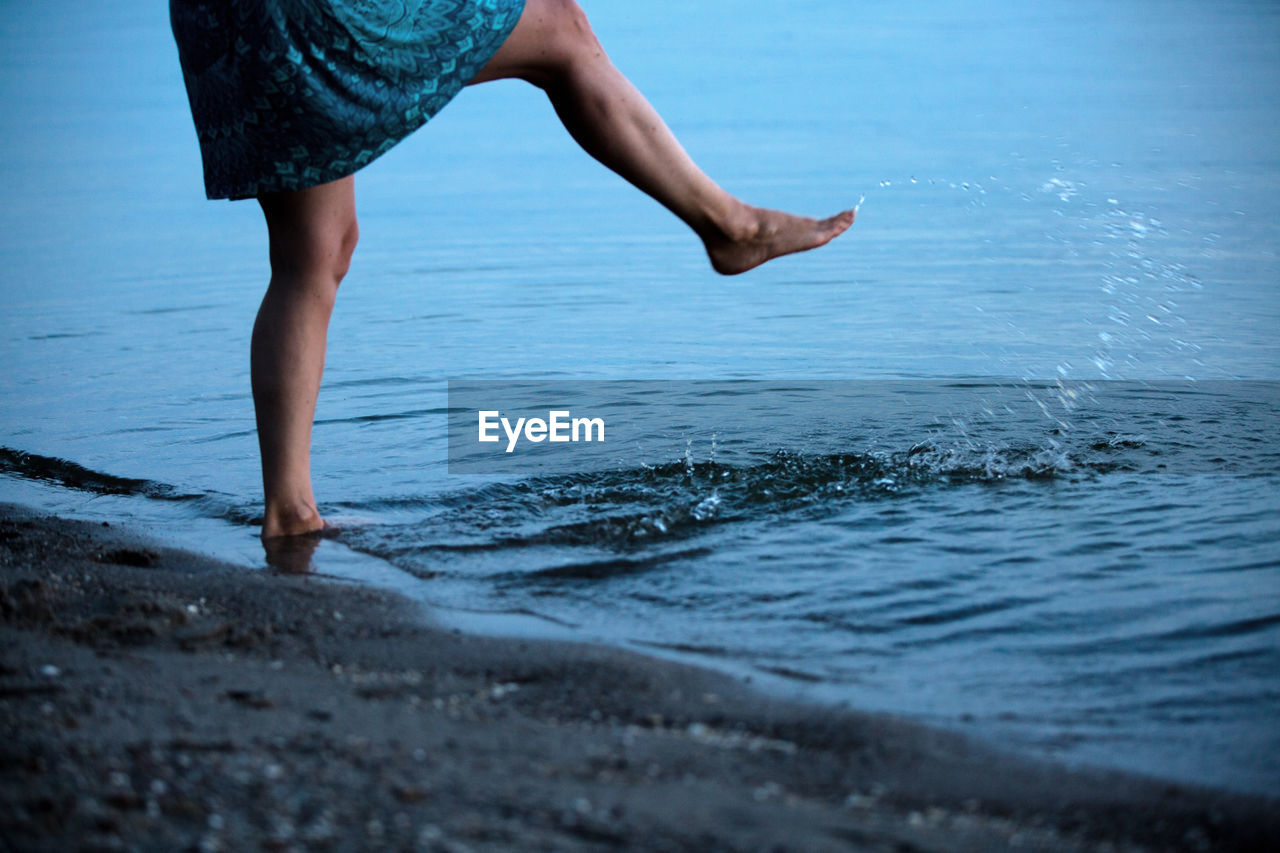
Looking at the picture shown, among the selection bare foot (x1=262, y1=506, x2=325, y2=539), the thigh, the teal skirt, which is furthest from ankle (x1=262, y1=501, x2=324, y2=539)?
the thigh

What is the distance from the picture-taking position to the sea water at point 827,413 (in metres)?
1.68

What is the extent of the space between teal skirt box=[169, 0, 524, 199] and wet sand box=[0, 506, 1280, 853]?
2.56 feet

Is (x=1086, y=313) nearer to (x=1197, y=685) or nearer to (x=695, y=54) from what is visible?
(x=1197, y=685)

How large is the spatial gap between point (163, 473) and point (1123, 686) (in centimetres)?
227

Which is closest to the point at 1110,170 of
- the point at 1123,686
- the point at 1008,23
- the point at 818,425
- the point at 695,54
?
the point at 818,425

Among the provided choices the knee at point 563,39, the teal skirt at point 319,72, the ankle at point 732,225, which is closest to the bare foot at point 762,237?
the ankle at point 732,225

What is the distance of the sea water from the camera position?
1.68m

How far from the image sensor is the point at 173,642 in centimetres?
159

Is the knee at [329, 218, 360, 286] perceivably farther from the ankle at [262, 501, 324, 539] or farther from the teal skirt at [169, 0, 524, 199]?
the ankle at [262, 501, 324, 539]

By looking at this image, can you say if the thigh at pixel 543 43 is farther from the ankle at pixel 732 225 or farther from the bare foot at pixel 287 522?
the bare foot at pixel 287 522

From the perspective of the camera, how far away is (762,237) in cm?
243

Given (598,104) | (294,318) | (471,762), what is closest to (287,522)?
(294,318)

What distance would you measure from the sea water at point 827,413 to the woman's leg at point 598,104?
1.95 ft

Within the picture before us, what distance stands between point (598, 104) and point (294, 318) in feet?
2.14
